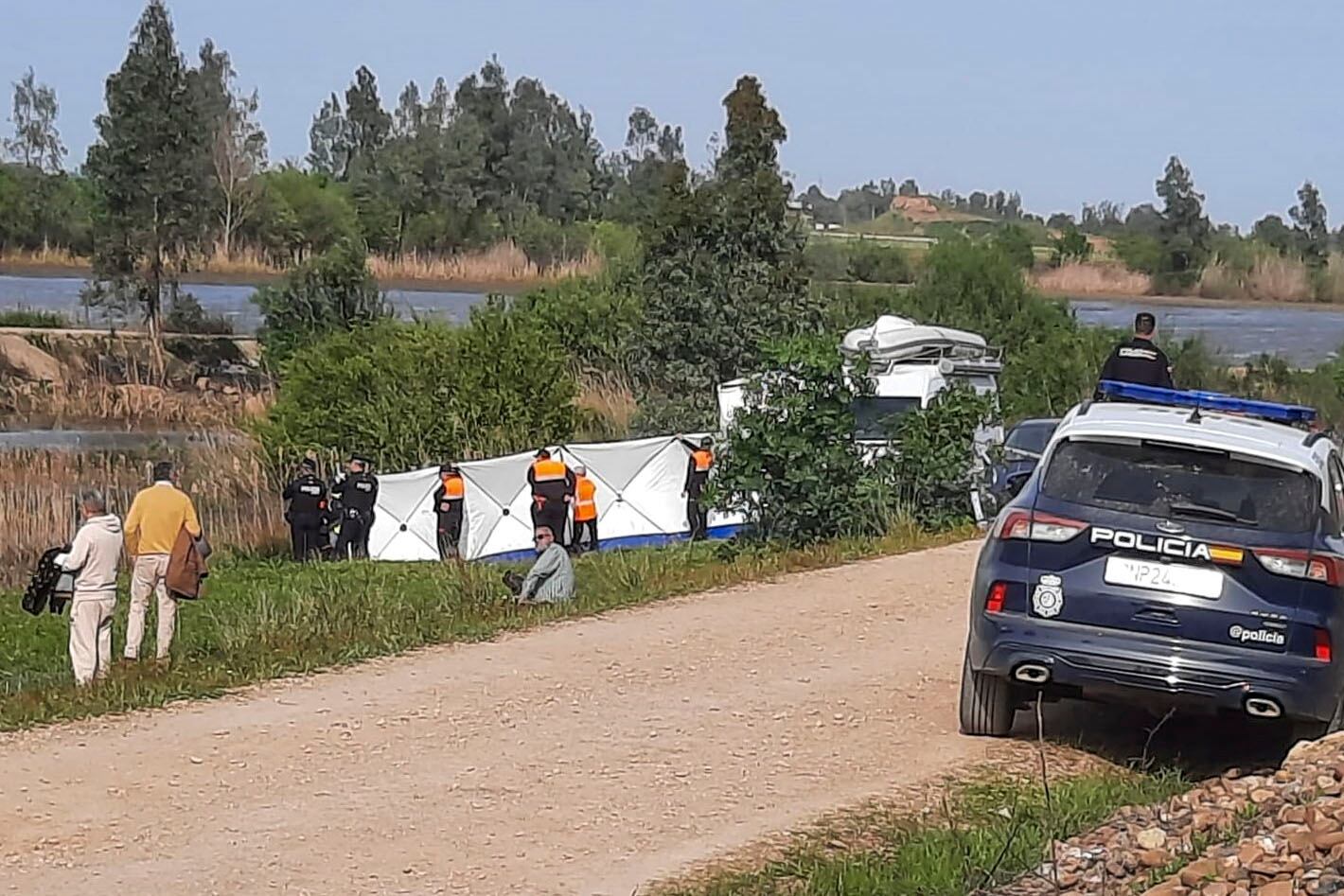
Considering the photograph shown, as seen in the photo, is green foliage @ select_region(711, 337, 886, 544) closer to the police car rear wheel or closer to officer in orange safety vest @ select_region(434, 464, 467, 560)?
officer in orange safety vest @ select_region(434, 464, 467, 560)

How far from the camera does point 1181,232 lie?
68875 mm

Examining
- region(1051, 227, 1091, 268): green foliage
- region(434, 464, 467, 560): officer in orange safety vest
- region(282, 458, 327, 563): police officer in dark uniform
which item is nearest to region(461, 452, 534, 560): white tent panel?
region(434, 464, 467, 560): officer in orange safety vest

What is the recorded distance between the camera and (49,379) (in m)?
51.2

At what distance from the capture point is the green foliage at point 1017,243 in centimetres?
4965

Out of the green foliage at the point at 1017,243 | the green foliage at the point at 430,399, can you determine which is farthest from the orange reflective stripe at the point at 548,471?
the green foliage at the point at 1017,243

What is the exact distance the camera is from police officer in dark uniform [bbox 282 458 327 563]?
2498cm

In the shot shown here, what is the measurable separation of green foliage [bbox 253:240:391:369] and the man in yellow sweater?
32.6 m

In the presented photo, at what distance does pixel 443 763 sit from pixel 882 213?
416 ft

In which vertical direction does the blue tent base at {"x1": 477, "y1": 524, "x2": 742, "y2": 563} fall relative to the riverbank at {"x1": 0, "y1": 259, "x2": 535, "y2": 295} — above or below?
below

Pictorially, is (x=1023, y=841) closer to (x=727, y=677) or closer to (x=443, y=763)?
(x=443, y=763)

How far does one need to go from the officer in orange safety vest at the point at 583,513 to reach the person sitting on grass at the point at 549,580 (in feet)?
30.8

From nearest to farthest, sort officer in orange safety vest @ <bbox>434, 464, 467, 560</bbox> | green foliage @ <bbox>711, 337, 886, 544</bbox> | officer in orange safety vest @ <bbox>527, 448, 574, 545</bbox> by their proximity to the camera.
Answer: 1. green foliage @ <bbox>711, 337, 886, 544</bbox>
2. officer in orange safety vest @ <bbox>527, 448, 574, 545</bbox>
3. officer in orange safety vest @ <bbox>434, 464, 467, 560</bbox>

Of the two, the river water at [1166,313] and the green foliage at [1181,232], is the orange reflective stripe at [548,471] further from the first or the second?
the green foliage at [1181,232]

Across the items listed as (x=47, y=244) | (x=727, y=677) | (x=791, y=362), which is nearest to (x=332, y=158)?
(x=47, y=244)
